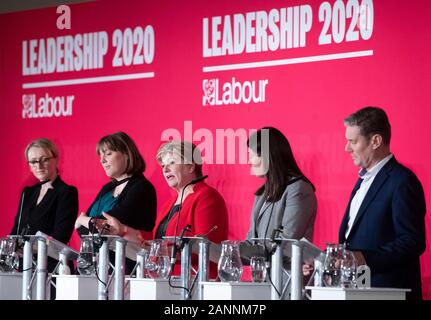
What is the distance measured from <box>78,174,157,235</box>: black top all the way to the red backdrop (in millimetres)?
749

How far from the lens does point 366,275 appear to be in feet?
13.9

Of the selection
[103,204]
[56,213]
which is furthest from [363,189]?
[56,213]

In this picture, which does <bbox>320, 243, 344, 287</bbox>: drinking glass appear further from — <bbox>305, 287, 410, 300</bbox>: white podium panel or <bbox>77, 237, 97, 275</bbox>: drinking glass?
<bbox>77, 237, 97, 275</bbox>: drinking glass

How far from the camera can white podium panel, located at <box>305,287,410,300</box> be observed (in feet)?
13.0

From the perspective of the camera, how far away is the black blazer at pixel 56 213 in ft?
21.4

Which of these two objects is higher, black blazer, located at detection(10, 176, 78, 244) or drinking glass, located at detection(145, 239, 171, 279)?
black blazer, located at detection(10, 176, 78, 244)

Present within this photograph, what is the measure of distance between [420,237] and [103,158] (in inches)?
91.5

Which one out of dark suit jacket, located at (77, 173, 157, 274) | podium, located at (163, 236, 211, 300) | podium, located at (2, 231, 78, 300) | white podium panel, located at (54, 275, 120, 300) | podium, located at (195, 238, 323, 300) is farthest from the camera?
dark suit jacket, located at (77, 173, 157, 274)

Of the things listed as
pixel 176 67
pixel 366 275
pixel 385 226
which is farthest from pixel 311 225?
pixel 176 67

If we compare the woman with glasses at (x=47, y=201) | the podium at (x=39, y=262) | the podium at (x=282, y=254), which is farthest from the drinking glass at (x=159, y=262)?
the woman with glasses at (x=47, y=201)

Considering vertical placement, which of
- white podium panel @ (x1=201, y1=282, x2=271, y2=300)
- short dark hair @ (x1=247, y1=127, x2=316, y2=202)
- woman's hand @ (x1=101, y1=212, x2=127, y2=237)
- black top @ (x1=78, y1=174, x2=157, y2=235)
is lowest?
white podium panel @ (x1=201, y1=282, x2=271, y2=300)

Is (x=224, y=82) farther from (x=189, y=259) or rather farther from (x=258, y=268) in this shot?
(x=258, y=268)

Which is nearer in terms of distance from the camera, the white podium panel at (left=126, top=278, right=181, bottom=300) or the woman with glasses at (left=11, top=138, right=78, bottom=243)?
the white podium panel at (left=126, top=278, right=181, bottom=300)

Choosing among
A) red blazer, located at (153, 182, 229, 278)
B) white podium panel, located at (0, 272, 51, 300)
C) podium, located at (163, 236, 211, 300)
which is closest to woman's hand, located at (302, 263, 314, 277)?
podium, located at (163, 236, 211, 300)
